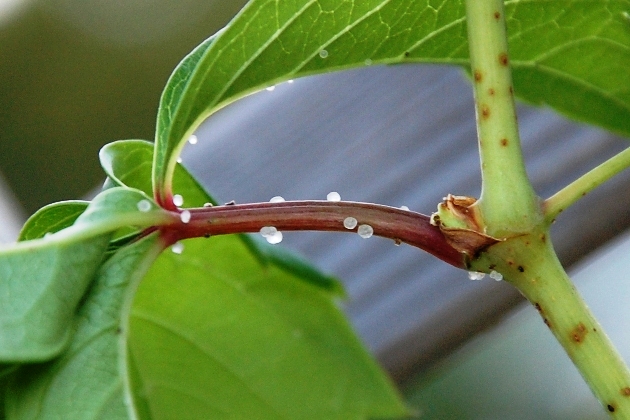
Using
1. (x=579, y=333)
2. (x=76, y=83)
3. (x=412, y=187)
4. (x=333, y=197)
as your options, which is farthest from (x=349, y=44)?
(x=76, y=83)

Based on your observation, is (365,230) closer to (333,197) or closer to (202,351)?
(333,197)

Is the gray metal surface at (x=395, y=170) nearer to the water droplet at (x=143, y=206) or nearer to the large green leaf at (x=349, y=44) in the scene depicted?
the large green leaf at (x=349, y=44)

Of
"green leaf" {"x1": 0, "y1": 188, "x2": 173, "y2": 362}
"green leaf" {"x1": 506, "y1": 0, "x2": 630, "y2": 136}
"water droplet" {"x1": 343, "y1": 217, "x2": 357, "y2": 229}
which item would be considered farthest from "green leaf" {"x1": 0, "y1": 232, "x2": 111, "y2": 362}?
"green leaf" {"x1": 506, "y1": 0, "x2": 630, "y2": 136}

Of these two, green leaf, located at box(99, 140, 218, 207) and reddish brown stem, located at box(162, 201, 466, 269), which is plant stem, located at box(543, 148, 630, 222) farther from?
green leaf, located at box(99, 140, 218, 207)

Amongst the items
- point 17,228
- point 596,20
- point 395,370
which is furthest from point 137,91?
point 596,20

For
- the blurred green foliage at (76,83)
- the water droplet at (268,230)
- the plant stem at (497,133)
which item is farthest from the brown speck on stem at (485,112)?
the blurred green foliage at (76,83)

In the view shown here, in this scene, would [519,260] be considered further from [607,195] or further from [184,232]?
[607,195]
